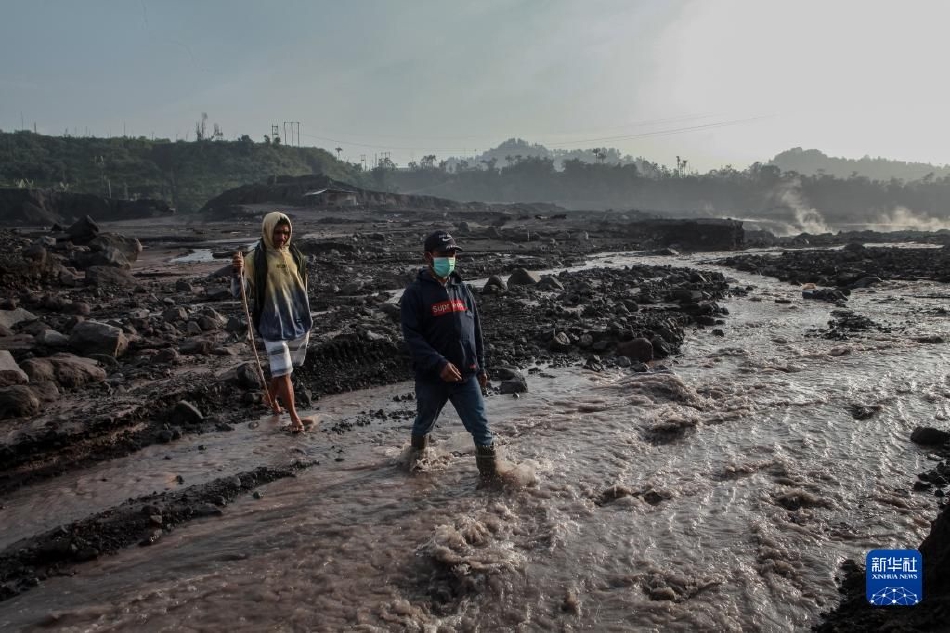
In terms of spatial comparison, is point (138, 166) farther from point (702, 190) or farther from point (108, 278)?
point (702, 190)

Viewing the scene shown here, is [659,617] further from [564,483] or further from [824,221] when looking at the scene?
[824,221]

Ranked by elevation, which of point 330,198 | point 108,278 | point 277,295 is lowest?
point 108,278

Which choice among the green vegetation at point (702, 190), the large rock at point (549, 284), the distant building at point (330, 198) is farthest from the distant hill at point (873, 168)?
the large rock at point (549, 284)

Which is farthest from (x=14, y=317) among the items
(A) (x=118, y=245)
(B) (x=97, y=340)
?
(A) (x=118, y=245)

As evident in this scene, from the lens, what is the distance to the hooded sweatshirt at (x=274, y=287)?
4797 mm

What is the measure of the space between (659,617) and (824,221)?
71017mm

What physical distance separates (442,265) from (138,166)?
7945cm

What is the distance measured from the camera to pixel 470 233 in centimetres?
2911

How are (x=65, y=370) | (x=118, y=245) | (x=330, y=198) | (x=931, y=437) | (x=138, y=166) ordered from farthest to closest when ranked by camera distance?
(x=138, y=166), (x=330, y=198), (x=118, y=245), (x=65, y=370), (x=931, y=437)

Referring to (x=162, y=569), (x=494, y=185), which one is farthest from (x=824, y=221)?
(x=162, y=569)

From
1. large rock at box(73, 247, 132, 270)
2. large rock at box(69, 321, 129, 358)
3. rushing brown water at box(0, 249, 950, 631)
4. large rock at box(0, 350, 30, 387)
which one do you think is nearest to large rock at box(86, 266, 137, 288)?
large rock at box(73, 247, 132, 270)

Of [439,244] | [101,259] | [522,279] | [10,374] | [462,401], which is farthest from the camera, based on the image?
[101,259]

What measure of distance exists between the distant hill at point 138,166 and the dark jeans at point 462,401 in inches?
2487

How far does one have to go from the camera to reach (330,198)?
55.8m
